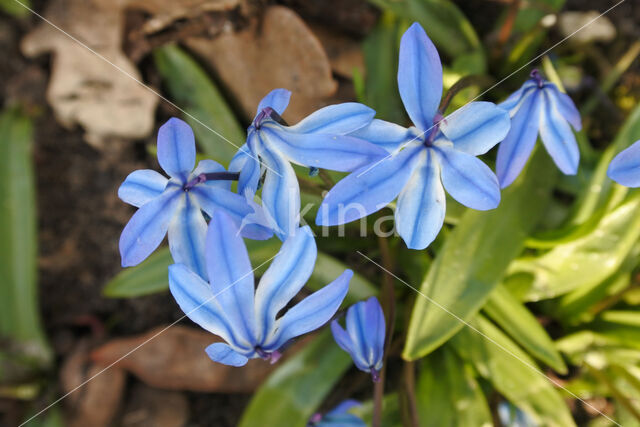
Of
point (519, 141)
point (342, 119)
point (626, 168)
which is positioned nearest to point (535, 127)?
point (519, 141)

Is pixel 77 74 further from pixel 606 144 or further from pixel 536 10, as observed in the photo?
pixel 606 144

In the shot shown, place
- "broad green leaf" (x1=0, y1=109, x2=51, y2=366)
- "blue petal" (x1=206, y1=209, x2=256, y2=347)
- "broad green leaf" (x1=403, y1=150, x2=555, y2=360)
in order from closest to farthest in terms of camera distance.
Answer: "blue petal" (x1=206, y1=209, x2=256, y2=347)
"broad green leaf" (x1=403, y1=150, x2=555, y2=360)
"broad green leaf" (x1=0, y1=109, x2=51, y2=366)

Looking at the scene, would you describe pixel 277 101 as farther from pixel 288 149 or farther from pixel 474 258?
pixel 474 258

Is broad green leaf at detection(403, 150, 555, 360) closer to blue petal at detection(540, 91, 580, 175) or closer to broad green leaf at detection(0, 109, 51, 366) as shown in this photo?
blue petal at detection(540, 91, 580, 175)

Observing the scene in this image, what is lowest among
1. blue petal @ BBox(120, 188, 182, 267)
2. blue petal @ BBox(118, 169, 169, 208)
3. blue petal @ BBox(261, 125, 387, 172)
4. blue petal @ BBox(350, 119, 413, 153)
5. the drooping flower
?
the drooping flower

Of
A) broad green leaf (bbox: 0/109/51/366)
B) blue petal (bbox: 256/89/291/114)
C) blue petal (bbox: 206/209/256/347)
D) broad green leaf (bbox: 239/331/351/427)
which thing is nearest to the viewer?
blue petal (bbox: 206/209/256/347)

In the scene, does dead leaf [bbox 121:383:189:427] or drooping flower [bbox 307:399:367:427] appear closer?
drooping flower [bbox 307:399:367:427]

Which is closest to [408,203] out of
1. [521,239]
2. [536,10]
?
[521,239]

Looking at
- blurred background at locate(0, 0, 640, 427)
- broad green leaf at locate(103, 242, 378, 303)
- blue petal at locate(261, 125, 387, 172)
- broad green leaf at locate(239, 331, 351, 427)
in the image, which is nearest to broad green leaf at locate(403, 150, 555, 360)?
blurred background at locate(0, 0, 640, 427)
